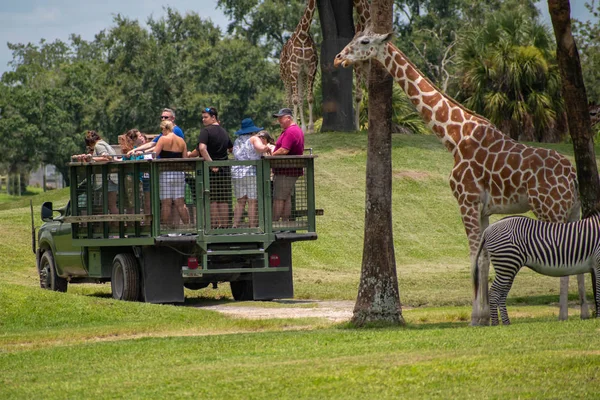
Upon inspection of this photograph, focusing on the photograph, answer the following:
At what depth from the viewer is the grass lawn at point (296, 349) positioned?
9.80 m

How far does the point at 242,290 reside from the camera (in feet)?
65.4

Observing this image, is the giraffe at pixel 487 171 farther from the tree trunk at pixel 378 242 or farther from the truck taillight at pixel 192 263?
the truck taillight at pixel 192 263

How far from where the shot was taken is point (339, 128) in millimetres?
34531

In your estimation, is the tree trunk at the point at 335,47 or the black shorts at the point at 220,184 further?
the tree trunk at the point at 335,47

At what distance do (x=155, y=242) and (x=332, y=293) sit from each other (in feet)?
14.5

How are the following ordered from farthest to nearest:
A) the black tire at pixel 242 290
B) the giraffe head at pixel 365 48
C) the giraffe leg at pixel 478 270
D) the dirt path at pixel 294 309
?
1. the black tire at pixel 242 290
2. the dirt path at pixel 294 309
3. the giraffe head at pixel 365 48
4. the giraffe leg at pixel 478 270

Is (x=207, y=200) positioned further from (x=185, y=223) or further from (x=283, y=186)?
(x=283, y=186)

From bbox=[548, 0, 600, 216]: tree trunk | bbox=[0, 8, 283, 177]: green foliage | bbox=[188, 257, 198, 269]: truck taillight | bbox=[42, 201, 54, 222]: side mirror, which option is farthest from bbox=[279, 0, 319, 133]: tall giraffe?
bbox=[0, 8, 283, 177]: green foliage

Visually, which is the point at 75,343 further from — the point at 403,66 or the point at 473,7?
the point at 473,7

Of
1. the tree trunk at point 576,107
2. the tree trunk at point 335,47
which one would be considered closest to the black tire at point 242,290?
the tree trunk at point 576,107

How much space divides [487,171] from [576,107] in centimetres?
209

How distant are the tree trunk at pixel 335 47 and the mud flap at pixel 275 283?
14.8 meters

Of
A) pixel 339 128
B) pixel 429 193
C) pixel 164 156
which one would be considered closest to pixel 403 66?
pixel 164 156

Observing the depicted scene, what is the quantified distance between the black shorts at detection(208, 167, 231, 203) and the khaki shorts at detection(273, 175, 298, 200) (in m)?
0.77
